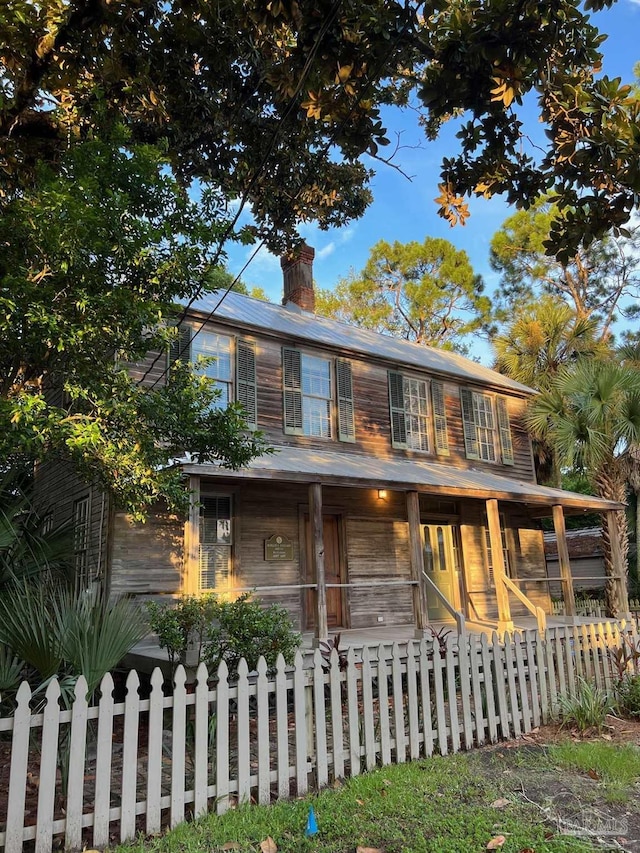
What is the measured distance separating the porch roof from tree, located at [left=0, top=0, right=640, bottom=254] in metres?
3.97

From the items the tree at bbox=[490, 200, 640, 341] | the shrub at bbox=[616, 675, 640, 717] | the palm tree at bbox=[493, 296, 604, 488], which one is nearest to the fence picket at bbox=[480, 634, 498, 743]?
the shrub at bbox=[616, 675, 640, 717]

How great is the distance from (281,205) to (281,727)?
23.8 feet

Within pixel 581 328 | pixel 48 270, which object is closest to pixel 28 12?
pixel 48 270

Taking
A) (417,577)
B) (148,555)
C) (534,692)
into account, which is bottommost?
(534,692)

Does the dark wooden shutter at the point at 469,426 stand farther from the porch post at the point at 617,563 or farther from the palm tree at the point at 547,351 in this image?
the palm tree at the point at 547,351

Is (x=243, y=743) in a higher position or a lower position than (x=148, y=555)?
lower

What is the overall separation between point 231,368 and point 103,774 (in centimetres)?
827

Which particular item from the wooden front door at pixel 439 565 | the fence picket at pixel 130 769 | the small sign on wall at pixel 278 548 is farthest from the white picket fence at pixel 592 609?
the fence picket at pixel 130 769

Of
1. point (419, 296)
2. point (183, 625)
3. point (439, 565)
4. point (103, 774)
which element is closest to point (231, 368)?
point (183, 625)

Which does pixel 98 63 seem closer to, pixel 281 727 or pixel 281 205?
pixel 281 205

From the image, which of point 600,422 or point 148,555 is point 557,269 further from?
point 148,555

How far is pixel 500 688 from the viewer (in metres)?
6.55

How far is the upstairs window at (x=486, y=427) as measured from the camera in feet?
51.9

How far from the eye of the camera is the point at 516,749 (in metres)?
5.94
